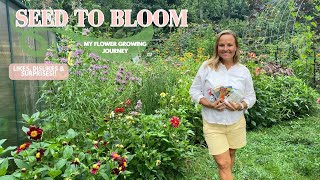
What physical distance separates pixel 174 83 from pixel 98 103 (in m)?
1.49

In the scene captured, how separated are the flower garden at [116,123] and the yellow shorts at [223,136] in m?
0.38

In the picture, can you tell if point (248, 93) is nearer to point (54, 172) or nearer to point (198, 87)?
point (198, 87)

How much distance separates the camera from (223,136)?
2434mm

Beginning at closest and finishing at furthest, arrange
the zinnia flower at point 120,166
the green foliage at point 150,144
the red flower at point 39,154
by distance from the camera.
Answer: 1. the red flower at point 39,154
2. the zinnia flower at point 120,166
3. the green foliage at point 150,144

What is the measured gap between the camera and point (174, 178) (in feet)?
9.68

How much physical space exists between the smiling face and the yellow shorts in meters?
0.48

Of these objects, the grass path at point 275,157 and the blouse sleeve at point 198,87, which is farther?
the grass path at point 275,157

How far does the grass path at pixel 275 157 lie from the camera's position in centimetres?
312

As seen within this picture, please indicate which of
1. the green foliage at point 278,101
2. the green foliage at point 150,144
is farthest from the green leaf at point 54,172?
the green foliage at point 278,101

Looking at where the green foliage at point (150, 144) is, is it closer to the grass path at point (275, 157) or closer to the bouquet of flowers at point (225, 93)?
the grass path at point (275, 157)

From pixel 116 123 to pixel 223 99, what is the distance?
91 centimetres

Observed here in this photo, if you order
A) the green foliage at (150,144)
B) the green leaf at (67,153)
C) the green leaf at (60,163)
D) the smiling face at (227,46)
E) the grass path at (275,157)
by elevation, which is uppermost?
the smiling face at (227,46)

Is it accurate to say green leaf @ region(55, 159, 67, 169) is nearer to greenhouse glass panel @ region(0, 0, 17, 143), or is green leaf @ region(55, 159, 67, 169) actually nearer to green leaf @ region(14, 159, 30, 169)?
green leaf @ region(14, 159, 30, 169)

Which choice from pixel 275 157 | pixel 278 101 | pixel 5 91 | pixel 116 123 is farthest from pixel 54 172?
pixel 278 101
